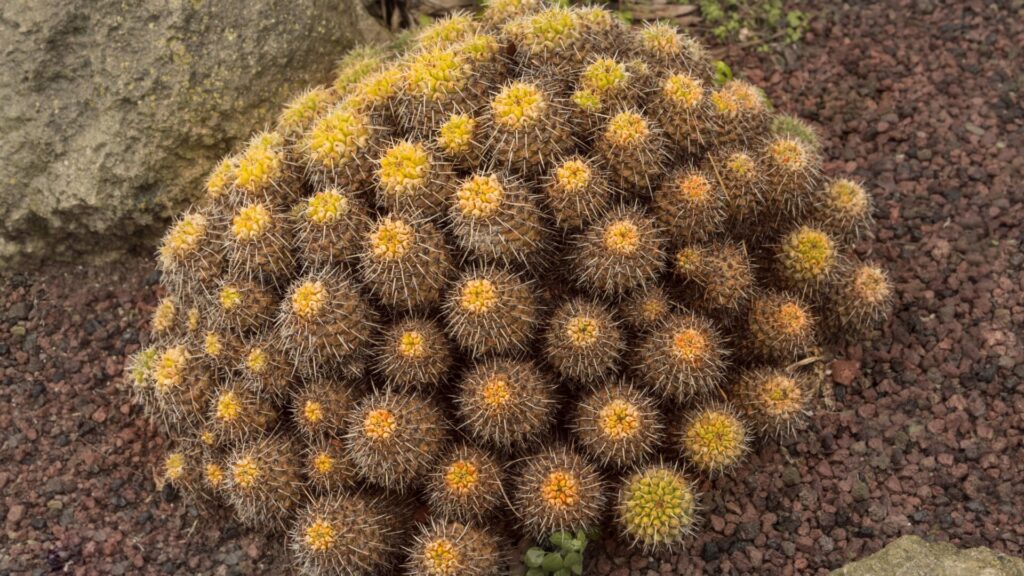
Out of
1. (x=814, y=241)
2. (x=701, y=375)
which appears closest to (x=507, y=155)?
(x=701, y=375)

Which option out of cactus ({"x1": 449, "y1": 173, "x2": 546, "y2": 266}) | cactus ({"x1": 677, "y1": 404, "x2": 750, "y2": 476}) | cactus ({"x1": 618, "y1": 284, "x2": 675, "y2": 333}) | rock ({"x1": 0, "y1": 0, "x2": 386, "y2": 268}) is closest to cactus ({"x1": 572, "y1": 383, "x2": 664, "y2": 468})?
cactus ({"x1": 677, "y1": 404, "x2": 750, "y2": 476})

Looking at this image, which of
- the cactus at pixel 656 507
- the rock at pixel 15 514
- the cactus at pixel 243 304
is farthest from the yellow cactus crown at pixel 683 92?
the rock at pixel 15 514

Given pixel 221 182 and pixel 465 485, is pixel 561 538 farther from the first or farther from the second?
pixel 221 182

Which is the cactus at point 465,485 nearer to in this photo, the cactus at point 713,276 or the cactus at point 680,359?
the cactus at point 680,359

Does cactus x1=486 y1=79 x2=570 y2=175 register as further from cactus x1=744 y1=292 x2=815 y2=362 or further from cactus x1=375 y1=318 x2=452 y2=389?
cactus x1=744 y1=292 x2=815 y2=362

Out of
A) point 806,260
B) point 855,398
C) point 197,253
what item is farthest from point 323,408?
point 855,398

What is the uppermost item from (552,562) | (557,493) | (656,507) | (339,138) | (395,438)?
(339,138)
